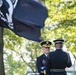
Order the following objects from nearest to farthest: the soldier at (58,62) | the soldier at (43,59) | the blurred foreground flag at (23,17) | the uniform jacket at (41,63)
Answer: the blurred foreground flag at (23,17)
the soldier at (58,62)
the soldier at (43,59)
the uniform jacket at (41,63)

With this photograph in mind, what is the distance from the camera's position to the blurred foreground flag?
5582mm

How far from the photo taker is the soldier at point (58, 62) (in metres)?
7.86

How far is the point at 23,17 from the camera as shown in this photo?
5.67 meters

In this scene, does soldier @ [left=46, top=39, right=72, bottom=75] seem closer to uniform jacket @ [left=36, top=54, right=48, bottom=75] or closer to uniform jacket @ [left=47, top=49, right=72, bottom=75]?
uniform jacket @ [left=47, top=49, right=72, bottom=75]

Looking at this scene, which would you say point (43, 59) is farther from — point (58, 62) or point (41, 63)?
point (58, 62)

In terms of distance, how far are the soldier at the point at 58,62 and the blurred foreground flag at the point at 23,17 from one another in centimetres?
212

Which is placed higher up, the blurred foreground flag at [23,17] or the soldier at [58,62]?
the blurred foreground flag at [23,17]

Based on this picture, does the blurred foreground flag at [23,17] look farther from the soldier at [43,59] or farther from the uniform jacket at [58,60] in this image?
the soldier at [43,59]

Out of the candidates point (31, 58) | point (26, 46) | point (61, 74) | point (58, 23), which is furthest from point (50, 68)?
point (31, 58)

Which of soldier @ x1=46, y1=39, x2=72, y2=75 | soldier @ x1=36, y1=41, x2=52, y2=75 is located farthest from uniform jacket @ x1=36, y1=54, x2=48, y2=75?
soldier @ x1=46, y1=39, x2=72, y2=75

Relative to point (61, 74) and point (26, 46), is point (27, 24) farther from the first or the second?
point (26, 46)

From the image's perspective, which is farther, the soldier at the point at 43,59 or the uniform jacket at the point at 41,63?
the uniform jacket at the point at 41,63

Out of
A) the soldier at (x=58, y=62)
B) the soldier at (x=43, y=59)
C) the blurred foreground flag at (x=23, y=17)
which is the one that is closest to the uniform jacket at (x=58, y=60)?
the soldier at (x=58, y=62)

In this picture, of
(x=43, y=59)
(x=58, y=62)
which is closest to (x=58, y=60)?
(x=58, y=62)
